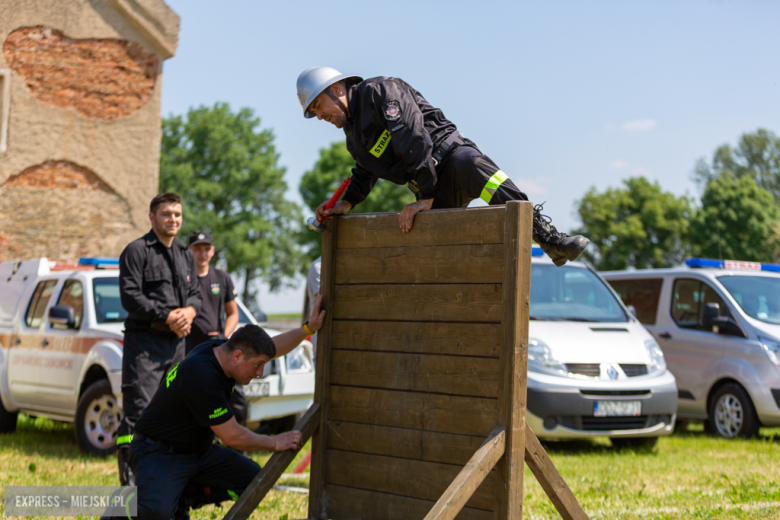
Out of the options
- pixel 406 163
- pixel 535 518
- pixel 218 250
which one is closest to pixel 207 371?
pixel 406 163

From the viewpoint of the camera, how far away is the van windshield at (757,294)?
367 inches

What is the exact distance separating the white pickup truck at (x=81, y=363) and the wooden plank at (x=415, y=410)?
3.28 m

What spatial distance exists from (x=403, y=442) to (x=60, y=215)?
1147 cm

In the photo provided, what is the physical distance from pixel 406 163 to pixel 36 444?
21.2 ft

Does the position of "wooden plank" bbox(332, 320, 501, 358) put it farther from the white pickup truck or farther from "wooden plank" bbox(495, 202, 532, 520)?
the white pickup truck

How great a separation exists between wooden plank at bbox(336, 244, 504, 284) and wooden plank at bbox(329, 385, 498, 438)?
617 mm

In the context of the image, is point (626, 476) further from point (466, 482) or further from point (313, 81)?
point (313, 81)

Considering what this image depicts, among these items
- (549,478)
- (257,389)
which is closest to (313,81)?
(549,478)

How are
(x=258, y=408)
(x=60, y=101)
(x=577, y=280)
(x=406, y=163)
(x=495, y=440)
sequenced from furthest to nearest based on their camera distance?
(x=60, y=101) < (x=577, y=280) < (x=258, y=408) < (x=406, y=163) < (x=495, y=440)

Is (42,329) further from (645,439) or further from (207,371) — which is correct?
(645,439)

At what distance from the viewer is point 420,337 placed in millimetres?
4137

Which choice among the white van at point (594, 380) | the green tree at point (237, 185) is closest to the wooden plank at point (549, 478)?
the white van at point (594, 380)

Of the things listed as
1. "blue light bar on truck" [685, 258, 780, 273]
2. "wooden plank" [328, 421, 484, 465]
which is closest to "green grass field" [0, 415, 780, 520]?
"wooden plank" [328, 421, 484, 465]

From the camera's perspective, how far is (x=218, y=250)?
154 ft
